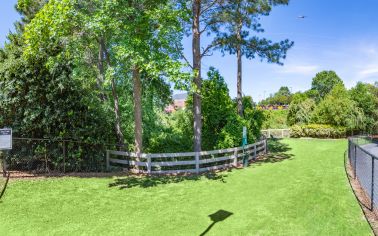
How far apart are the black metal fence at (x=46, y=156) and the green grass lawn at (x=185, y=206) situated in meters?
1.30

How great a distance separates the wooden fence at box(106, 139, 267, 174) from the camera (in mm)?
11992

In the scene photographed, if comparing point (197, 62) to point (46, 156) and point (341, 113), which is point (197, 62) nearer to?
point (46, 156)

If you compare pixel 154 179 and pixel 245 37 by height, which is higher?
pixel 245 37

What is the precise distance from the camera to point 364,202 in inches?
324

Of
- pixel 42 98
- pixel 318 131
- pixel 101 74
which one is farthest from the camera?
pixel 318 131

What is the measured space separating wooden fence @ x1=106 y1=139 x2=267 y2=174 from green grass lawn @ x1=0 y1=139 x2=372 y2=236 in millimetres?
1016

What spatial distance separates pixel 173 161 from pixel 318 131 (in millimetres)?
21128

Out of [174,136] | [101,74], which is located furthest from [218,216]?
[101,74]

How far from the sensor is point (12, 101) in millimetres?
11055

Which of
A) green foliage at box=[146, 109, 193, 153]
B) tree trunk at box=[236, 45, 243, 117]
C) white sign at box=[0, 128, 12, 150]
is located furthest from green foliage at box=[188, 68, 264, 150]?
white sign at box=[0, 128, 12, 150]

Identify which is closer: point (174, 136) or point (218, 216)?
point (218, 216)

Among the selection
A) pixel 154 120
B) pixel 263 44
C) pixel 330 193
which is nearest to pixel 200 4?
pixel 263 44

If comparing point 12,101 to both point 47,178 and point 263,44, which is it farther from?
point 263,44

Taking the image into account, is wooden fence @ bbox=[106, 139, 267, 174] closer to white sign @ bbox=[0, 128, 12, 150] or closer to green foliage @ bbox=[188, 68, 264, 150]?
green foliage @ bbox=[188, 68, 264, 150]
